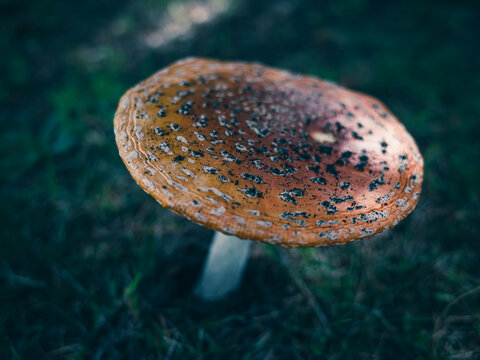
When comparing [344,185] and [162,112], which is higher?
[162,112]

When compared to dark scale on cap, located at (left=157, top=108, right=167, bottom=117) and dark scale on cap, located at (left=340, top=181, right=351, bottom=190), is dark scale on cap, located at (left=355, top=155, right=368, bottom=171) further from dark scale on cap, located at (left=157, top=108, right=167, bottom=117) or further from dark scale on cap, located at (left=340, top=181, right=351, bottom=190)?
dark scale on cap, located at (left=157, top=108, right=167, bottom=117)

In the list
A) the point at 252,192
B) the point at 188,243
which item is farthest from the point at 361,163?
the point at 188,243

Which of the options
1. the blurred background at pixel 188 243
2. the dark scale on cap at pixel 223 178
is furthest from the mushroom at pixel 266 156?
the blurred background at pixel 188 243

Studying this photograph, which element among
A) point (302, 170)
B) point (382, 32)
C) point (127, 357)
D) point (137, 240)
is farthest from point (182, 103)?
point (382, 32)

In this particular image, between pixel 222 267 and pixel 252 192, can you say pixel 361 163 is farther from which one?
pixel 222 267

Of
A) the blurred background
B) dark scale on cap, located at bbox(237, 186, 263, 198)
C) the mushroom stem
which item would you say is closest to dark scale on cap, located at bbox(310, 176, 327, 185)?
dark scale on cap, located at bbox(237, 186, 263, 198)

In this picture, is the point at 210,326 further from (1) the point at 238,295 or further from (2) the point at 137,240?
(2) the point at 137,240

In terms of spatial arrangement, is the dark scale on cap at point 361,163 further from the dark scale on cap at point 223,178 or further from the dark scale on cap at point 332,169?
the dark scale on cap at point 223,178
